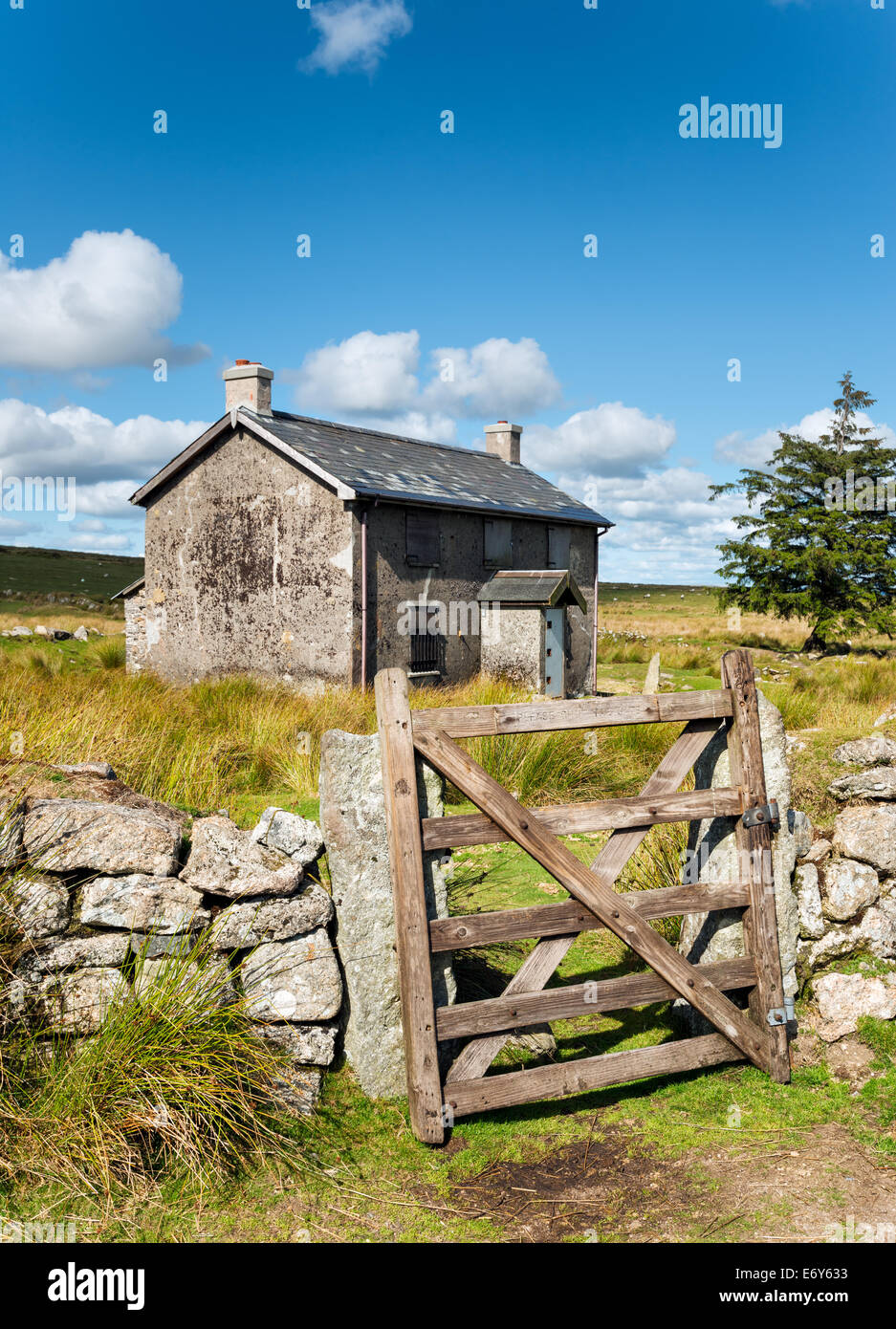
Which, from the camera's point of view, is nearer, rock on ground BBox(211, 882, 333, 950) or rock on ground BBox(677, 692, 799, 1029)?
rock on ground BBox(211, 882, 333, 950)

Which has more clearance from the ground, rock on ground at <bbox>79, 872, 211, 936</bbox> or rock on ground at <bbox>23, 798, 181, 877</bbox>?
rock on ground at <bbox>23, 798, 181, 877</bbox>

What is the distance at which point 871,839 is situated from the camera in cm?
594

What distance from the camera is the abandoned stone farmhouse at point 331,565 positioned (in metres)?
17.7

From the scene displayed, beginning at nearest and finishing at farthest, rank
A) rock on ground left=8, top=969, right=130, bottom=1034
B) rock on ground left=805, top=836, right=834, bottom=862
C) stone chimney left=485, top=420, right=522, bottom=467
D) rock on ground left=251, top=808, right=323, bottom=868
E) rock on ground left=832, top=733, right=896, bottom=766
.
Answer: rock on ground left=8, top=969, right=130, bottom=1034 < rock on ground left=251, top=808, right=323, bottom=868 < rock on ground left=805, top=836, right=834, bottom=862 < rock on ground left=832, top=733, right=896, bottom=766 < stone chimney left=485, top=420, right=522, bottom=467

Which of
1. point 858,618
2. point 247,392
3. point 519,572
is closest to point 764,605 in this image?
point 858,618

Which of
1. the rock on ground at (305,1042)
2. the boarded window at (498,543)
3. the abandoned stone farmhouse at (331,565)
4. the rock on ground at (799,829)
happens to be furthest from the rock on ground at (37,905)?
the boarded window at (498,543)

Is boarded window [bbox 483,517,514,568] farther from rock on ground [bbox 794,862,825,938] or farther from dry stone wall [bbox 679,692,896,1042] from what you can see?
rock on ground [bbox 794,862,825,938]

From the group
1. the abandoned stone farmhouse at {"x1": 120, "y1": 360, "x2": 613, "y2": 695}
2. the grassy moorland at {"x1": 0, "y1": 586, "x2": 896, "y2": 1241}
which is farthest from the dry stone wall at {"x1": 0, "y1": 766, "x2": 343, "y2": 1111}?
the abandoned stone farmhouse at {"x1": 120, "y1": 360, "x2": 613, "y2": 695}

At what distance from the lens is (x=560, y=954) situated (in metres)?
4.88

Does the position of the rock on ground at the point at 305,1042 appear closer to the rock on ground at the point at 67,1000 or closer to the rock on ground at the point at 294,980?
the rock on ground at the point at 294,980

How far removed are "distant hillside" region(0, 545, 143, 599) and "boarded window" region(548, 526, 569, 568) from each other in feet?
124

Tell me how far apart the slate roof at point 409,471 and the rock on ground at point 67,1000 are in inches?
523

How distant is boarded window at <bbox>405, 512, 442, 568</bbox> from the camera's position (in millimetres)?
18828

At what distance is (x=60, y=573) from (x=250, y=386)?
197 ft
